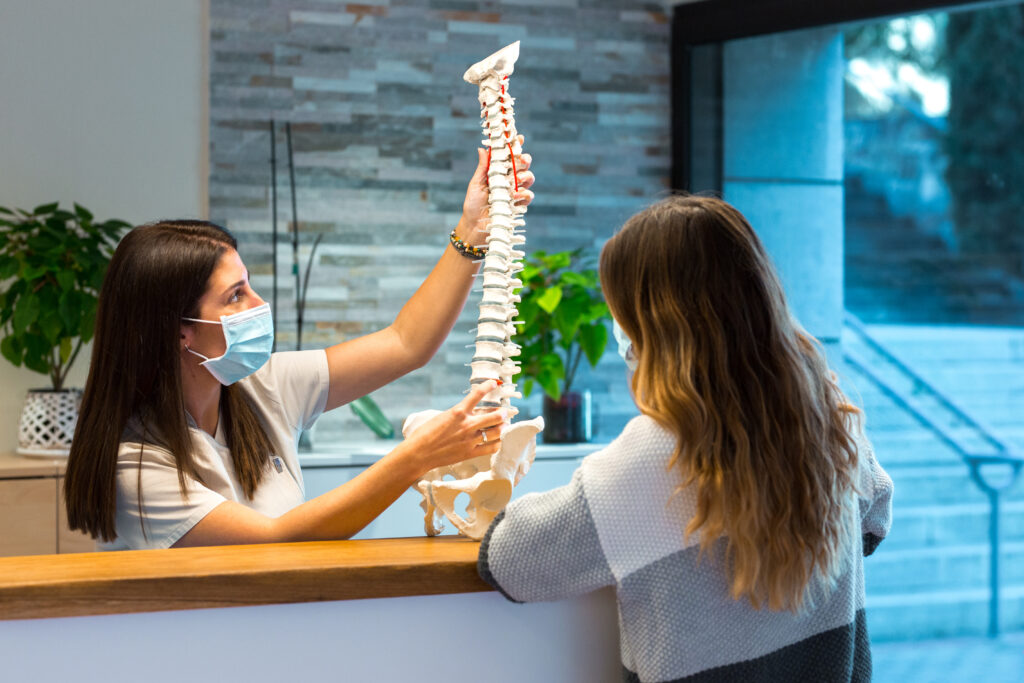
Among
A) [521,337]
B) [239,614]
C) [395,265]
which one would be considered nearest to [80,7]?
[395,265]

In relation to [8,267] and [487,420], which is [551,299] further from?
[487,420]

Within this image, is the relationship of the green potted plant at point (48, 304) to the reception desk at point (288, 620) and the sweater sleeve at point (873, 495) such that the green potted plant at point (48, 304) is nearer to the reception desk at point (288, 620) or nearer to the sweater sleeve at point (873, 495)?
the reception desk at point (288, 620)

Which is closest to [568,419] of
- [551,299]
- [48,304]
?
[551,299]

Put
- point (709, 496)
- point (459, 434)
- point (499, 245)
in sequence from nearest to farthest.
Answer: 1. point (709, 496)
2. point (459, 434)
3. point (499, 245)

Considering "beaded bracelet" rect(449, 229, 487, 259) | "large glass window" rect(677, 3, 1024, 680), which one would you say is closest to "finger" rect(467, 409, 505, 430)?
"beaded bracelet" rect(449, 229, 487, 259)

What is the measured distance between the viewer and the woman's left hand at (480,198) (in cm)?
141

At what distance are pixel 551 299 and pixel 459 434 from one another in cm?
175

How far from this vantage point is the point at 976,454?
276 centimetres

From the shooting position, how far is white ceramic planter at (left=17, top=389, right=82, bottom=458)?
2734 millimetres

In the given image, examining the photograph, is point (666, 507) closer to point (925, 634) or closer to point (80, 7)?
point (925, 634)

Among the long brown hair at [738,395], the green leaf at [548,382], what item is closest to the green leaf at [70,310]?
the green leaf at [548,382]

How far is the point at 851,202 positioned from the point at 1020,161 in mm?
535

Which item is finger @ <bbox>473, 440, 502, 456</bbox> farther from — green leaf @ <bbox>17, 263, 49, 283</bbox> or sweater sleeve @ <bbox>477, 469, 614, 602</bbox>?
green leaf @ <bbox>17, 263, 49, 283</bbox>

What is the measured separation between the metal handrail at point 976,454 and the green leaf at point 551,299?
0.94 metres
